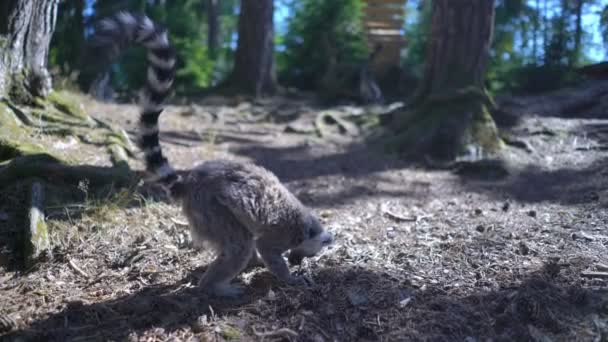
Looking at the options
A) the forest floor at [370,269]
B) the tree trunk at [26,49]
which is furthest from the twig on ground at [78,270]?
the tree trunk at [26,49]

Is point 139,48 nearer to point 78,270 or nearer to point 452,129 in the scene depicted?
point 452,129

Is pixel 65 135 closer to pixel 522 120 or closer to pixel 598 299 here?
pixel 598 299

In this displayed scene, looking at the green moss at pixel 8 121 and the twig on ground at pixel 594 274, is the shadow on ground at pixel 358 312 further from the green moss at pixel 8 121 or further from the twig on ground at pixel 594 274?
the green moss at pixel 8 121

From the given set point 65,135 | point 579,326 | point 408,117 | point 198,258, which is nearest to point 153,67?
point 198,258

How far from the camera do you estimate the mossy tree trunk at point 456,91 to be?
9453 millimetres

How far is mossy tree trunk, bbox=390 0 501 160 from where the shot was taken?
9453 millimetres

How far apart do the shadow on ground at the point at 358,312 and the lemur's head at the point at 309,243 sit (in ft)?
1.65

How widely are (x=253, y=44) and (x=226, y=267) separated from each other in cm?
1232

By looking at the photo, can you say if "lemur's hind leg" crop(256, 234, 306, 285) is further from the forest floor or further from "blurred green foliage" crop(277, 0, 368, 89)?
"blurred green foliage" crop(277, 0, 368, 89)

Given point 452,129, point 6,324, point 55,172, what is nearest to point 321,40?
point 452,129

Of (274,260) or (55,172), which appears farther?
(55,172)

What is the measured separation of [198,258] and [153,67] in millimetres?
2049

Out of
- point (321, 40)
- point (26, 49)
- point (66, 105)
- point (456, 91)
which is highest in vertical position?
point (321, 40)

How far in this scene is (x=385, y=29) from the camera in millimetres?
21016
